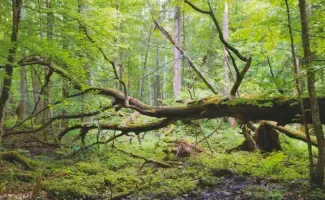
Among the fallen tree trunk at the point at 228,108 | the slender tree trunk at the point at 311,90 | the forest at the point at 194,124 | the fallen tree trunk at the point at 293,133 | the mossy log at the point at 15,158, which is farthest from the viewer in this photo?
the fallen tree trunk at the point at 293,133

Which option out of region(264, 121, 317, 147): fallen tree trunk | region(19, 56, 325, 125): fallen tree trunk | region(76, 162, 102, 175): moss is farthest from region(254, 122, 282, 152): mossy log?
region(76, 162, 102, 175): moss

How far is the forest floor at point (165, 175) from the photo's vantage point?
6.65 metres

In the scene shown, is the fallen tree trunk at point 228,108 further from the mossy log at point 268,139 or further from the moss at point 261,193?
the mossy log at point 268,139

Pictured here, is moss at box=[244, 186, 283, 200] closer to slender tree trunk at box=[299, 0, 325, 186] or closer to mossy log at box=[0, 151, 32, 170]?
slender tree trunk at box=[299, 0, 325, 186]

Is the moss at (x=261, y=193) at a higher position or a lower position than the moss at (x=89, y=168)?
lower

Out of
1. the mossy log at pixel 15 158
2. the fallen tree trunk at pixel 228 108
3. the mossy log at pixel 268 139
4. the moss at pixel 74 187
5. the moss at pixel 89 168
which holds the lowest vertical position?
the moss at pixel 74 187

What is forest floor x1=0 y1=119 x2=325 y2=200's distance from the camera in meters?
6.65

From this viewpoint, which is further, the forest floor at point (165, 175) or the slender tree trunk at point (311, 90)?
the forest floor at point (165, 175)

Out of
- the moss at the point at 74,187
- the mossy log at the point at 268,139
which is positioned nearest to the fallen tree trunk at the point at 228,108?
the mossy log at the point at 268,139

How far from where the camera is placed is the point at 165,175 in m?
8.33

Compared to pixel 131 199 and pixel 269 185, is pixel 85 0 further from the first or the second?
pixel 269 185

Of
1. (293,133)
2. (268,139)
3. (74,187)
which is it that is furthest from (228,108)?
(74,187)

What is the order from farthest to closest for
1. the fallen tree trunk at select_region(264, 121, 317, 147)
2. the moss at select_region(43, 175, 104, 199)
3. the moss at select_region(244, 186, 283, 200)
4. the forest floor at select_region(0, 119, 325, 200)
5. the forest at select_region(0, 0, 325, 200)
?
the fallen tree trunk at select_region(264, 121, 317, 147) < the forest floor at select_region(0, 119, 325, 200) < the moss at select_region(43, 175, 104, 199) < the forest at select_region(0, 0, 325, 200) < the moss at select_region(244, 186, 283, 200)

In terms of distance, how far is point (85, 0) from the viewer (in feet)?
39.8
